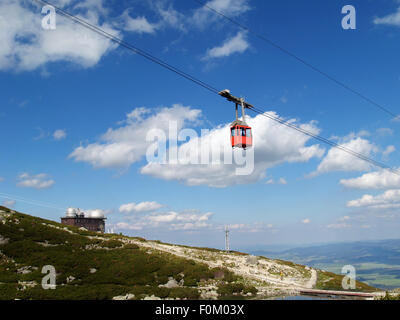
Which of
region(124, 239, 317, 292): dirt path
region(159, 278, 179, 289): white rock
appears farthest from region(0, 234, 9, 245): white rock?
region(124, 239, 317, 292): dirt path

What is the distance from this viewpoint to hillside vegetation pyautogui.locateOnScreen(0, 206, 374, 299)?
98.9ft

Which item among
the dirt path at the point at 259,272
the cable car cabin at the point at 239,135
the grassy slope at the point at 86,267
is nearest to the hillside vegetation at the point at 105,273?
the grassy slope at the point at 86,267

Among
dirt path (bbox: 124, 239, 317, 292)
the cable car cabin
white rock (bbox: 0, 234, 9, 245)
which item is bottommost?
dirt path (bbox: 124, 239, 317, 292)

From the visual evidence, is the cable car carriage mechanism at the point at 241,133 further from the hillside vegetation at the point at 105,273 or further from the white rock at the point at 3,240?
the white rock at the point at 3,240

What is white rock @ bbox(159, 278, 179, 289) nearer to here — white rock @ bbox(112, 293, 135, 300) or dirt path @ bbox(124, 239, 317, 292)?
white rock @ bbox(112, 293, 135, 300)

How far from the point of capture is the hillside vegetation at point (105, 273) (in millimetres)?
30156

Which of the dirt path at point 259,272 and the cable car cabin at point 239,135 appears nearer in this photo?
the cable car cabin at point 239,135

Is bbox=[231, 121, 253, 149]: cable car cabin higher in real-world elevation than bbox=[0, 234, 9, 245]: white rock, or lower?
higher

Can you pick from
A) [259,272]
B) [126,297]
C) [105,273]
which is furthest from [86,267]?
[259,272]

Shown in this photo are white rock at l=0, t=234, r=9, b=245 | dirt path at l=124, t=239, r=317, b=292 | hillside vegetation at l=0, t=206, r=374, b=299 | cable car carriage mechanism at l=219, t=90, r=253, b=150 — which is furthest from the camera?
dirt path at l=124, t=239, r=317, b=292

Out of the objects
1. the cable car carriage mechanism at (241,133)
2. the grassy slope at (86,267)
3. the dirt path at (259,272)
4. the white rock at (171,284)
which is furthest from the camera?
the dirt path at (259,272)
